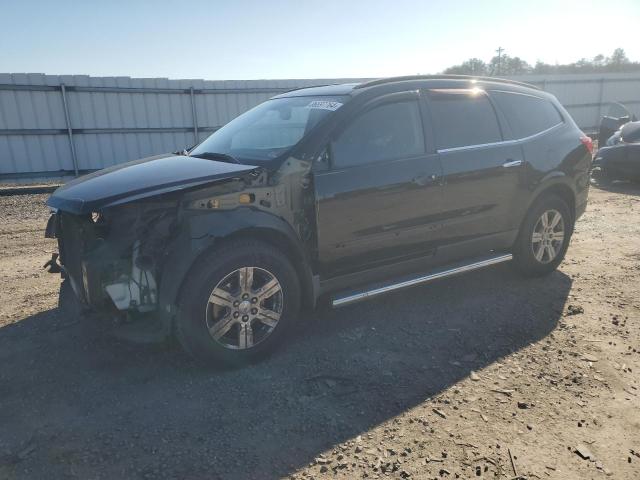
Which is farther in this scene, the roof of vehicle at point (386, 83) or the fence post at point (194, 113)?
the fence post at point (194, 113)

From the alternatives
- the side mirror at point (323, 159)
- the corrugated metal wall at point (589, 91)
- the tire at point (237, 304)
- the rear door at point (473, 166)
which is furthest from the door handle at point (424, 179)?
the corrugated metal wall at point (589, 91)

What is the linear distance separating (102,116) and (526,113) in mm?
10749

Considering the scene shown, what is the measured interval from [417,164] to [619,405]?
2.13 metres

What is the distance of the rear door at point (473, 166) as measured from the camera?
4090 mm

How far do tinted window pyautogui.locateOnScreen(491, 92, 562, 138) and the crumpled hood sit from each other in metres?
2.68

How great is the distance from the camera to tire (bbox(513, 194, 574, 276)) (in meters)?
4.72

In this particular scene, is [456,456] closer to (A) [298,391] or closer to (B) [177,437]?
(A) [298,391]

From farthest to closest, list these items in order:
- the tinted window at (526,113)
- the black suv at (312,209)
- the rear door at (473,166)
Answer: the tinted window at (526,113) → the rear door at (473,166) → the black suv at (312,209)

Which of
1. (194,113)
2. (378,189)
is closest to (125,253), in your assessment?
(378,189)

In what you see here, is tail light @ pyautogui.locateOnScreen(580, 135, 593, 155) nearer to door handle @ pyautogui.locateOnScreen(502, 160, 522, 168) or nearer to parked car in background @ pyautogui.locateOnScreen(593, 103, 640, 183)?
door handle @ pyautogui.locateOnScreen(502, 160, 522, 168)

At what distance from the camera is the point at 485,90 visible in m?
4.54

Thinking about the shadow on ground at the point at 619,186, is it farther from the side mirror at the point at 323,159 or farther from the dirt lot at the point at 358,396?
the side mirror at the point at 323,159

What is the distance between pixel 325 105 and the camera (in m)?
3.79


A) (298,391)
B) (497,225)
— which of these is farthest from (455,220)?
(298,391)
